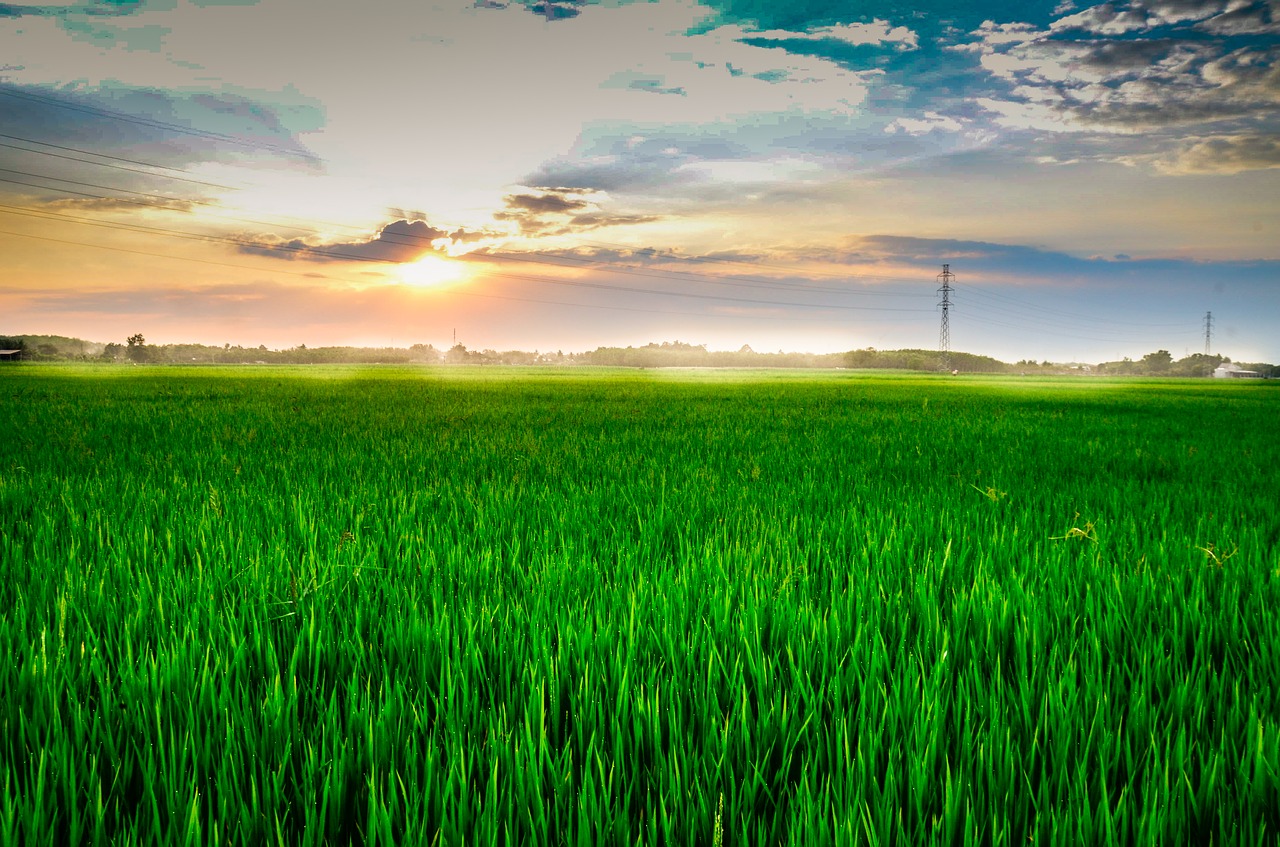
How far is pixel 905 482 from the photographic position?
463 cm

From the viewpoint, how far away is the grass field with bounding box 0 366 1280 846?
1.05 m

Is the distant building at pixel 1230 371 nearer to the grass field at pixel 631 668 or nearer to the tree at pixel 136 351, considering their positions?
the grass field at pixel 631 668

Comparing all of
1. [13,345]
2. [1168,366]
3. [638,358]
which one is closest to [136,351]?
[13,345]

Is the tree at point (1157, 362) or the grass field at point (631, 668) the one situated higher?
the tree at point (1157, 362)

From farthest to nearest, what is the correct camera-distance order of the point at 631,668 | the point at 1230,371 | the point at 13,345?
the point at 1230,371 < the point at 13,345 < the point at 631,668

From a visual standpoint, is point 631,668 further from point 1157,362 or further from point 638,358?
point 1157,362

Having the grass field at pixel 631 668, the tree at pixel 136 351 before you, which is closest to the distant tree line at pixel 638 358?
the tree at pixel 136 351

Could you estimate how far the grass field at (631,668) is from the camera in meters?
1.05

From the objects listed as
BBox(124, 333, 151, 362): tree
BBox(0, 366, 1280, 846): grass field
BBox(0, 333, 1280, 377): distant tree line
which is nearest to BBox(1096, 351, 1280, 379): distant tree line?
BBox(0, 333, 1280, 377): distant tree line

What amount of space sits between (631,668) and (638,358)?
354 feet

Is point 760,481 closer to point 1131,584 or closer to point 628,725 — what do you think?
point 1131,584

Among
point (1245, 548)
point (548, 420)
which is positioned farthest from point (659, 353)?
point (1245, 548)

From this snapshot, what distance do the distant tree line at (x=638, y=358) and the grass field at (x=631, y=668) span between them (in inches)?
4038

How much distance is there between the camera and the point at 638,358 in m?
109
